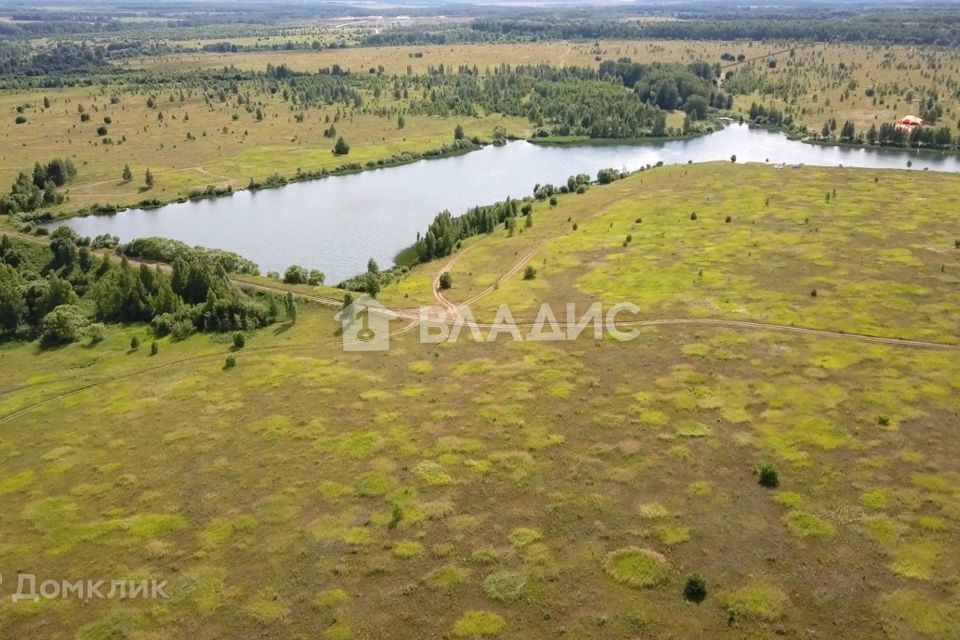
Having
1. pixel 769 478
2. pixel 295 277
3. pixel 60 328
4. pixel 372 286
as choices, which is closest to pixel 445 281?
pixel 372 286

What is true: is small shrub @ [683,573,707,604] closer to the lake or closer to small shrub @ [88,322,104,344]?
small shrub @ [88,322,104,344]

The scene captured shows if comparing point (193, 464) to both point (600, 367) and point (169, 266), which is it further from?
point (169, 266)

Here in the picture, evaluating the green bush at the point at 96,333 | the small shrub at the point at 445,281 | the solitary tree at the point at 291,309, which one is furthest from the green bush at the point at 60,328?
the small shrub at the point at 445,281

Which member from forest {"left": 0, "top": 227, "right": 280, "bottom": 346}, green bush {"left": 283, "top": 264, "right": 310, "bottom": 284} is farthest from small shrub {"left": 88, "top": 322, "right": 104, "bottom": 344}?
green bush {"left": 283, "top": 264, "right": 310, "bottom": 284}

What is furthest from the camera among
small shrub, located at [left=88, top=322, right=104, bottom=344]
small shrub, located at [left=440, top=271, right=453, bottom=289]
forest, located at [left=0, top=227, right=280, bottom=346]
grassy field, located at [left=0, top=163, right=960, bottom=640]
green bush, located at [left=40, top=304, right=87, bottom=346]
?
small shrub, located at [left=440, top=271, right=453, bottom=289]

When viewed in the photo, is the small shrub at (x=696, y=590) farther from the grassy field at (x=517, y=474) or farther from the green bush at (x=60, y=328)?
the green bush at (x=60, y=328)
